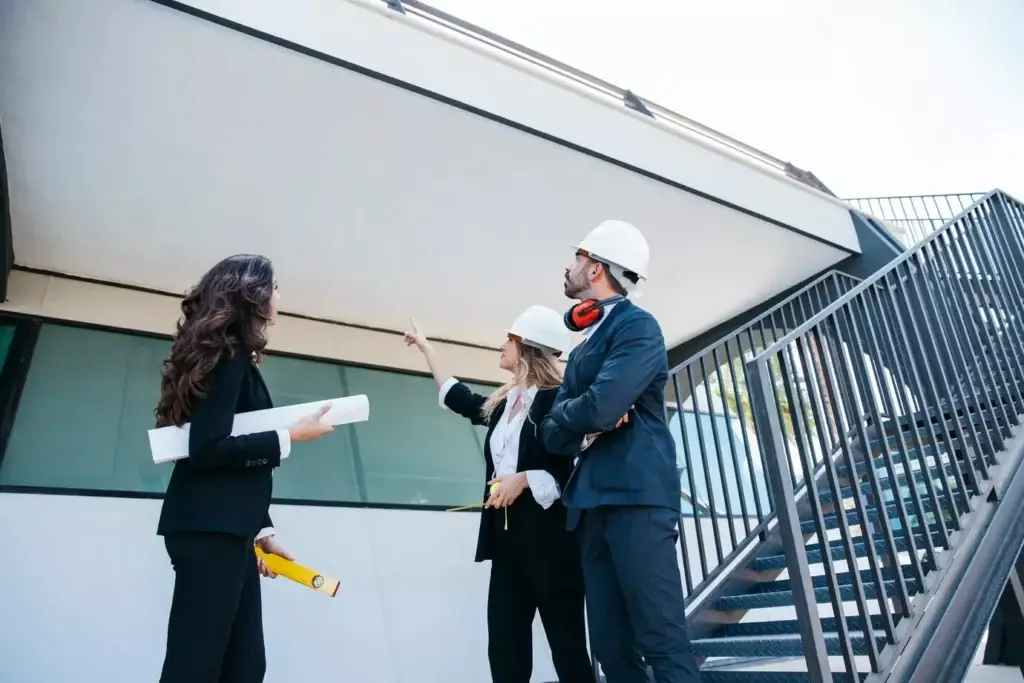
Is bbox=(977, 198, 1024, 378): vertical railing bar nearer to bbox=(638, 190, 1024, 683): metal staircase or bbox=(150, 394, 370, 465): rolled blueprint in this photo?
bbox=(638, 190, 1024, 683): metal staircase

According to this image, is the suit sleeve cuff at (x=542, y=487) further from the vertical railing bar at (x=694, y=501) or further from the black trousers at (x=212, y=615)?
the vertical railing bar at (x=694, y=501)

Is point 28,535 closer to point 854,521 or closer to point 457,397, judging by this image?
point 457,397

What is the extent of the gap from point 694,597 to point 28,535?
2884 mm

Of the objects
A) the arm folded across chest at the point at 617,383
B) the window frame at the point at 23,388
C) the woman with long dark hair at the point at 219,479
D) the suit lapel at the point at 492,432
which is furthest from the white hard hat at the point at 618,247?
the window frame at the point at 23,388

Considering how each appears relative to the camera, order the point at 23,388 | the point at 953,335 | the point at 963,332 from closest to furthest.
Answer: the point at 953,335 → the point at 963,332 → the point at 23,388

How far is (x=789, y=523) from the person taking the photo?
157 cm

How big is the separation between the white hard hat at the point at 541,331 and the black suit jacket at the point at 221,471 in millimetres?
897

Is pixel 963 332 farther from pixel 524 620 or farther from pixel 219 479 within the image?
pixel 219 479

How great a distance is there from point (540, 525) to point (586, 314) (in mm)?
622

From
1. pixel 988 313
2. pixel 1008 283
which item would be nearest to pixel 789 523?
pixel 988 313

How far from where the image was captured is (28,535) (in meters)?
2.95

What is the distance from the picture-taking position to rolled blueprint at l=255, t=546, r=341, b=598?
5.18 ft

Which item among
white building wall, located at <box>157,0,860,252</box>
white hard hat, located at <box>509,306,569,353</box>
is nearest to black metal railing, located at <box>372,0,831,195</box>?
white building wall, located at <box>157,0,860,252</box>

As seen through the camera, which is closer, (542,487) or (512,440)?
(542,487)
